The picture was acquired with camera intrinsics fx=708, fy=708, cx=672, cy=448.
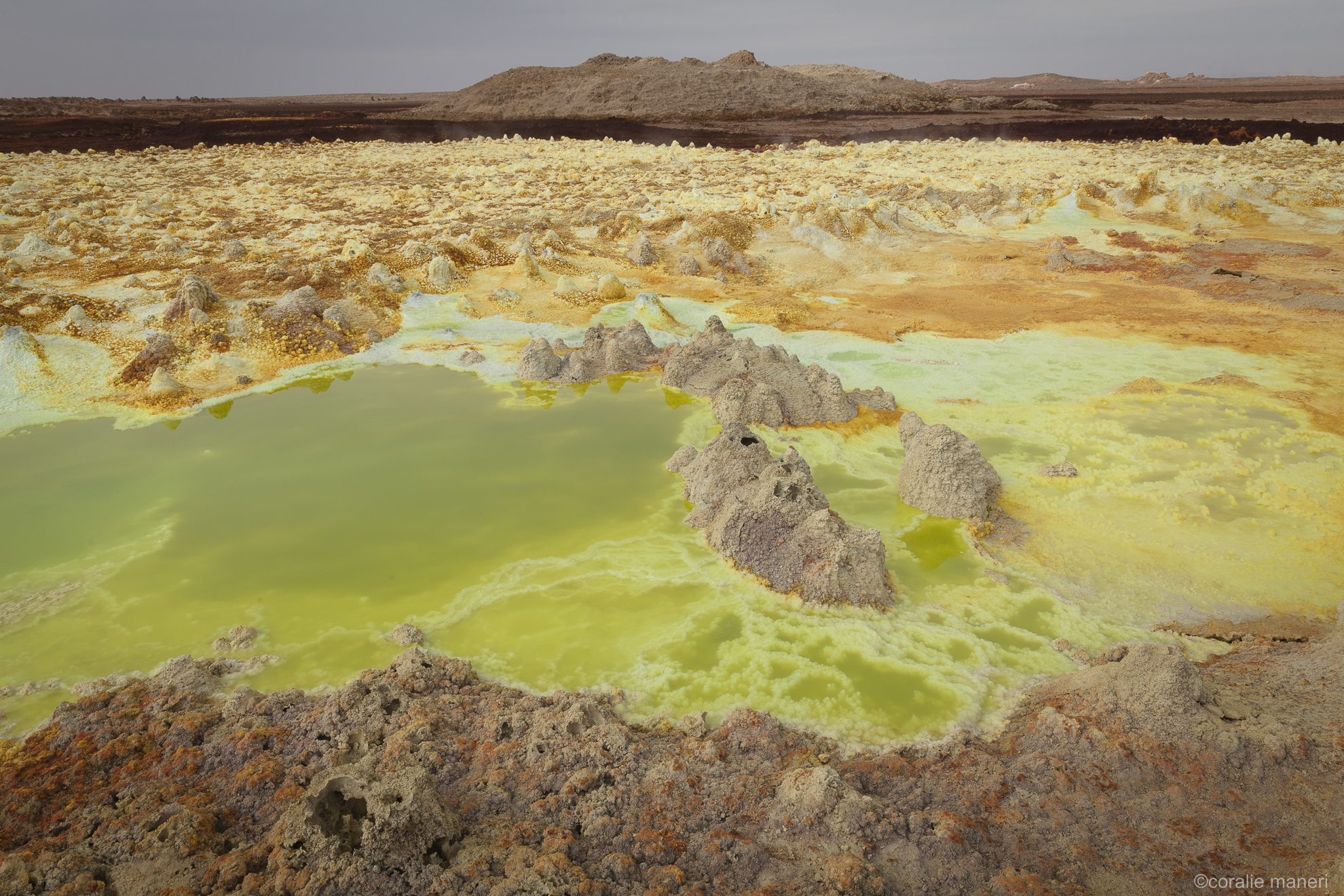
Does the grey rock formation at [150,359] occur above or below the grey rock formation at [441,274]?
below

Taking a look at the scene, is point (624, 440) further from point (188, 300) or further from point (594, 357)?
point (188, 300)

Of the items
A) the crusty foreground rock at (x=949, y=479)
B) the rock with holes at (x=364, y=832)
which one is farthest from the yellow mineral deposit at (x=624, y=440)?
the rock with holes at (x=364, y=832)

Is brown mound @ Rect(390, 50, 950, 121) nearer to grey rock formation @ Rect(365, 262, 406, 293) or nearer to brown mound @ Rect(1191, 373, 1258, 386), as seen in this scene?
grey rock formation @ Rect(365, 262, 406, 293)

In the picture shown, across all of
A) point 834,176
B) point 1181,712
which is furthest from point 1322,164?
point 1181,712

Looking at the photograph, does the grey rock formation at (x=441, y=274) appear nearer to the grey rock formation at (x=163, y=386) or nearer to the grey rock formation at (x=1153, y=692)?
the grey rock formation at (x=163, y=386)

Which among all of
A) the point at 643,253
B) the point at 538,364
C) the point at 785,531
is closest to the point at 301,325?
the point at 538,364

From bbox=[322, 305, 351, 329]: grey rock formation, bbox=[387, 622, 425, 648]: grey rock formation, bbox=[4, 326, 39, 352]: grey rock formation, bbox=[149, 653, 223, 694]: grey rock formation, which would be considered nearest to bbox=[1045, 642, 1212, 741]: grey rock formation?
bbox=[387, 622, 425, 648]: grey rock formation

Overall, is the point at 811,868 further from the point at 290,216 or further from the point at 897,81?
the point at 897,81
